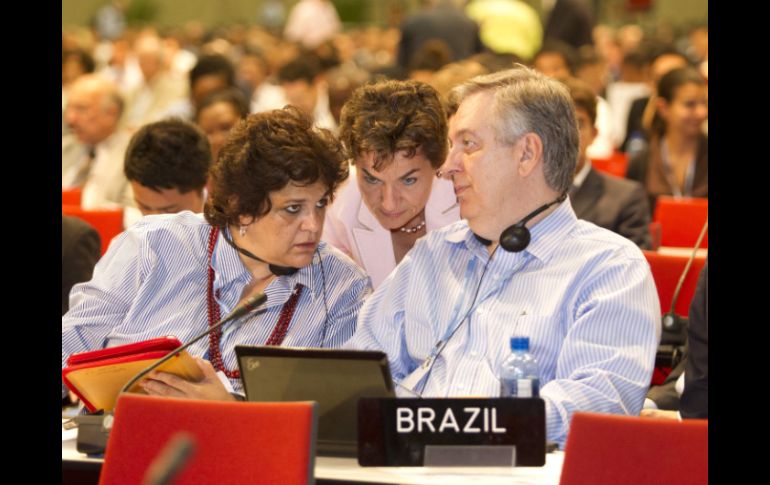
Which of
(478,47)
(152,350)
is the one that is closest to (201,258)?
(152,350)

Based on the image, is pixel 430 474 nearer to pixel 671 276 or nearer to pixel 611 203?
pixel 671 276

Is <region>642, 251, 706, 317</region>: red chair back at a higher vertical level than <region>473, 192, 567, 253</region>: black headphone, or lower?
lower

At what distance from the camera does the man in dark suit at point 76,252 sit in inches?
172

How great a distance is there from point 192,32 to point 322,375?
1741 centimetres

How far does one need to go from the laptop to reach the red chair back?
Result: 1.75m

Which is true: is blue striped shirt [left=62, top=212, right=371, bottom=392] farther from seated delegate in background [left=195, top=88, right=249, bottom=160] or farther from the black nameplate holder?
seated delegate in background [left=195, top=88, right=249, bottom=160]

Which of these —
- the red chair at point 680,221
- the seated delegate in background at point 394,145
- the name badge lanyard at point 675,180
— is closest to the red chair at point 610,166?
the name badge lanyard at point 675,180

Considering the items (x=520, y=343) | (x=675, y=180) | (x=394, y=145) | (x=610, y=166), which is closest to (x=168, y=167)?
(x=394, y=145)

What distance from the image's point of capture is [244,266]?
3.52 meters

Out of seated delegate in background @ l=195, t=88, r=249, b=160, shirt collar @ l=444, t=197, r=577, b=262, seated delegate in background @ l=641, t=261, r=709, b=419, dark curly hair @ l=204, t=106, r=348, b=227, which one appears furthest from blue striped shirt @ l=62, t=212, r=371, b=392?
seated delegate in background @ l=195, t=88, r=249, b=160

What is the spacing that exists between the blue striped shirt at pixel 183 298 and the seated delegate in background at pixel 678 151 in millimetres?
3405

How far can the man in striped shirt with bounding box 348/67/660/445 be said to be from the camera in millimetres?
2939

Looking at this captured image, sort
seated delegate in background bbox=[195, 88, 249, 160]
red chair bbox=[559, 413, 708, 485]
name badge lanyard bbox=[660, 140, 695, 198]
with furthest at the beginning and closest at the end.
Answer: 1. name badge lanyard bbox=[660, 140, 695, 198]
2. seated delegate in background bbox=[195, 88, 249, 160]
3. red chair bbox=[559, 413, 708, 485]
